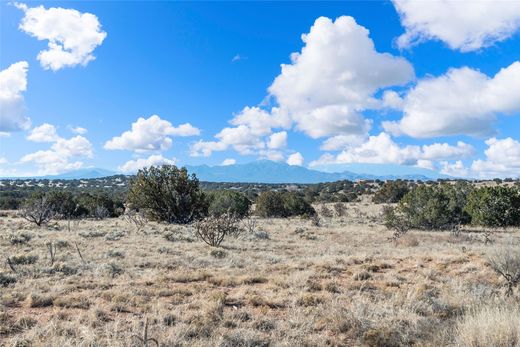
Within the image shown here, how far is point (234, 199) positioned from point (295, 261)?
2939cm

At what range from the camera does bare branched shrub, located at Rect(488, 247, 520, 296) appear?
10.9 metres

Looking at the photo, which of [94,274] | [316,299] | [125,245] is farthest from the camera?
[125,245]

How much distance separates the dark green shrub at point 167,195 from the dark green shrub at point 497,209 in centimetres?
2443

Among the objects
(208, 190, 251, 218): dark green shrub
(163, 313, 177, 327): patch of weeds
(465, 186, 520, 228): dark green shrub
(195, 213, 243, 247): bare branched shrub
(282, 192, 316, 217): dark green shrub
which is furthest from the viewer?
(282, 192, 316, 217): dark green shrub

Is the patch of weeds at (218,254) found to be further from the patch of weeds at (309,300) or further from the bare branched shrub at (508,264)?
the bare branched shrub at (508,264)

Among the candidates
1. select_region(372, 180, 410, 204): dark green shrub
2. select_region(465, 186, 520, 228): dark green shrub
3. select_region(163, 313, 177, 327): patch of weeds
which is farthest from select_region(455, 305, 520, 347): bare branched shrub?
select_region(372, 180, 410, 204): dark green shrub

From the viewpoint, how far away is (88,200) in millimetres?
49375

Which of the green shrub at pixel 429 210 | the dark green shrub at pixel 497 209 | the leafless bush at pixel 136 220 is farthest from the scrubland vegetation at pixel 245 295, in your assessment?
the dark green shrub at pixel 497 209

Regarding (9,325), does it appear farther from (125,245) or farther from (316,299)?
(125,245)

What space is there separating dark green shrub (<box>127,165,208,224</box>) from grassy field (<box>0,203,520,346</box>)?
1771cm

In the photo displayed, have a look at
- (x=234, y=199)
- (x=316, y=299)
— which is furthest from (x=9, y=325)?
(x=234, y=199)

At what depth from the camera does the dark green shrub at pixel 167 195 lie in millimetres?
34281

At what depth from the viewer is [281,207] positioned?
49.2m

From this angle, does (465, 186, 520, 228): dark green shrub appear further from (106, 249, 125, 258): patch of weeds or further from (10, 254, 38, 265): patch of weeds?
(10, 254, 38, 265): patch of weeds
